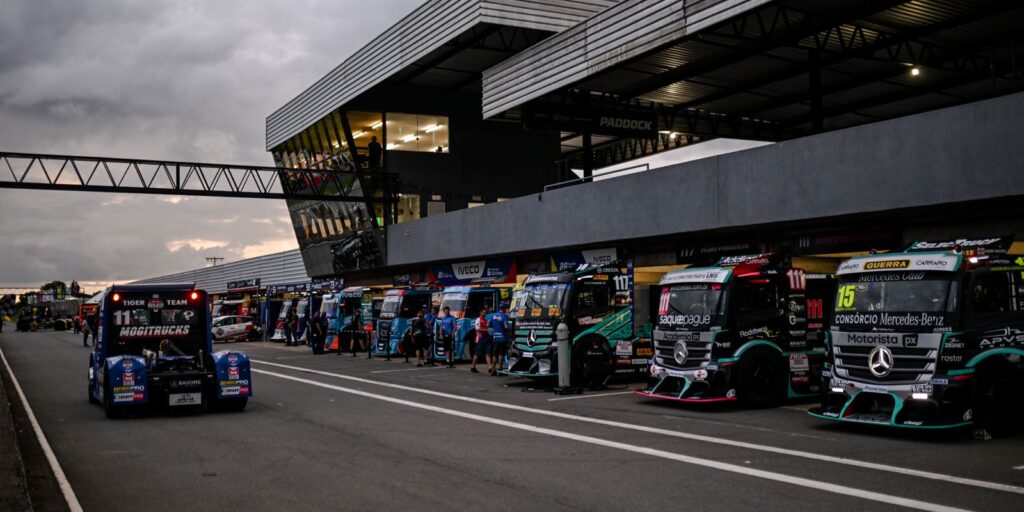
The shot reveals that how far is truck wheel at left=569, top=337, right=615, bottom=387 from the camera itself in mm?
18688

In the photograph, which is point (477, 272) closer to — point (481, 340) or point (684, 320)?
point (481, 340)

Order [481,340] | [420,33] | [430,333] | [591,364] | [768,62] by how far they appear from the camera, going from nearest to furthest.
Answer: [591,364] < [481,340] < [430,333] < [768,62] < [420,33]

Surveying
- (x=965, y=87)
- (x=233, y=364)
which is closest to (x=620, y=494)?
(x=233, y=364)

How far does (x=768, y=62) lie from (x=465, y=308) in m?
12.8

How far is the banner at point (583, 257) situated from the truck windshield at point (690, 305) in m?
10.1

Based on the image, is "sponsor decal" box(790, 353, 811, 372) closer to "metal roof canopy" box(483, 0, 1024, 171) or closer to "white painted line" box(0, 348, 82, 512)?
"metal roof canopy" box(483, 0, 1024, 171)

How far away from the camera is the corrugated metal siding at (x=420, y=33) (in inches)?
1220

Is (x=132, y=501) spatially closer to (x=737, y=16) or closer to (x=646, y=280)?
(x=646, y=280)

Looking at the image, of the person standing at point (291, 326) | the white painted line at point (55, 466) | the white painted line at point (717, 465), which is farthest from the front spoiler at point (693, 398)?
the person standing at point (291, 326)

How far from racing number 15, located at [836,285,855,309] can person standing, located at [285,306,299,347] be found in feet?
110

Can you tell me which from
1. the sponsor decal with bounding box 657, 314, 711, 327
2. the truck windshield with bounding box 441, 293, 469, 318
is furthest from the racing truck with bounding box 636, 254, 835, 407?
the truck windshield with bounding box 441, 293, 469, 318

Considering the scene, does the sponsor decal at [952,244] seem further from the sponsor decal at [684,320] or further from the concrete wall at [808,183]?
the sponsor decal at [684,320]

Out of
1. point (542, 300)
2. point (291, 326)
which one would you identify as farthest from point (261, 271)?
point (542, 300)

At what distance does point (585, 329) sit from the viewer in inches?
742
